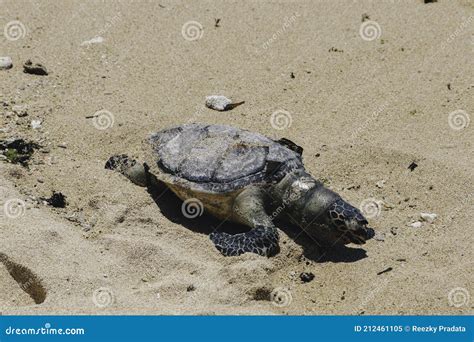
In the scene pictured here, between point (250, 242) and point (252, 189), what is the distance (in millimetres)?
576

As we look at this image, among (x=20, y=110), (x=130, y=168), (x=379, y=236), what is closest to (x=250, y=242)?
(x=379, y=236)

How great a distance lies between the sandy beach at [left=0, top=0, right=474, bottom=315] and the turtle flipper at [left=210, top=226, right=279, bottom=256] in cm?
9

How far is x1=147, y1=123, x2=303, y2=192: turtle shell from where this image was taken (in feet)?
24.7

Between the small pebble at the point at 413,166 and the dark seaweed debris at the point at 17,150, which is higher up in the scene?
the small pebble at the point at 413,166

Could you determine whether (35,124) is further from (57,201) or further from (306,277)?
(306,277)

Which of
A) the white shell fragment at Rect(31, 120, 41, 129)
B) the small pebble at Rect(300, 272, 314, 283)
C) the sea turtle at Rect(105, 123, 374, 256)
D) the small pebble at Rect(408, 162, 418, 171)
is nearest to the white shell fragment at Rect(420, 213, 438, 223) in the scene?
the sea turtle at Rect(105, 123, 374, 256)

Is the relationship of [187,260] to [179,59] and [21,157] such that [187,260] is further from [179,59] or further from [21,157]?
[179,59]

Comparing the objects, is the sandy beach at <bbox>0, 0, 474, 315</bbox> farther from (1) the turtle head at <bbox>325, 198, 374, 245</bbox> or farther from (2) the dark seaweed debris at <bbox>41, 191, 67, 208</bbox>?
(1) the turtle head at <bbox>325, 198, 374, 245</bbox>

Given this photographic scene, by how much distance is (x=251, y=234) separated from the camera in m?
7.29

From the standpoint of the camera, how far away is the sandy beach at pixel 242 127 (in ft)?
21.8

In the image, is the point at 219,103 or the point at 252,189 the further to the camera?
the point at 219,103

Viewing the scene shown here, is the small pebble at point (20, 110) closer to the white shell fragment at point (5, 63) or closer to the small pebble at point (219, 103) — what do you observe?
the white shell fragment at point (5, 63)

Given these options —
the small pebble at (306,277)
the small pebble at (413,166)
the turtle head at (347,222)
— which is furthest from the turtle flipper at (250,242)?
the small pebble at (413,166)

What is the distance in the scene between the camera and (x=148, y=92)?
32.7 ft
